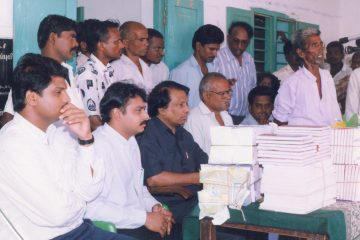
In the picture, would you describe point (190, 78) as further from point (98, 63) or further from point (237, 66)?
point (98, 63)

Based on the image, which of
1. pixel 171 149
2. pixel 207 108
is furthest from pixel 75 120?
pixel 207 108

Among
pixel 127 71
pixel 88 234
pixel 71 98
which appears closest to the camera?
pixel 88 234

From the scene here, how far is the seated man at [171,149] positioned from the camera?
10.8ft

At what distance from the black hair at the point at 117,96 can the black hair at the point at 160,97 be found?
46 cm

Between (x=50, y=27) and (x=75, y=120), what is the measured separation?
4.22 ft

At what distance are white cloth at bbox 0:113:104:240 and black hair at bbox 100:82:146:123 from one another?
662 millimetres

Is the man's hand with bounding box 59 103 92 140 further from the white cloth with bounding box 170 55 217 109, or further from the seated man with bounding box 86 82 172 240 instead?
the white cloth with bounding box 170 55 217 109

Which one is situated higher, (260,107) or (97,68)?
(97,68)

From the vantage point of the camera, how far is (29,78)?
229cm

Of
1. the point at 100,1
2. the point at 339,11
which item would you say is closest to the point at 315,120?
the point at 100,1

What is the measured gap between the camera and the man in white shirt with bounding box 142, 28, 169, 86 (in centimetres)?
482

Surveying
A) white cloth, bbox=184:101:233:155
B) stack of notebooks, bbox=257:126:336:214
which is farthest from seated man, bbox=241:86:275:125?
stack of notebooks, bbox=257:126:336:214

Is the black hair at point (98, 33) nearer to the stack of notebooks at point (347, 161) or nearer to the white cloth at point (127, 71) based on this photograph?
the white cloth at point (127, 71)

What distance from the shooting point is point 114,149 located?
2914 millimetres
